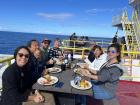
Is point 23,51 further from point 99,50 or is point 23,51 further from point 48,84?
point 99,50

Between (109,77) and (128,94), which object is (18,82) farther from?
(128,94)

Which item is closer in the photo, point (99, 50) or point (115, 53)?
point (115, 53)

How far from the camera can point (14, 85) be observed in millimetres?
3395

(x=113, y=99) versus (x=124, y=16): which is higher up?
(x=124, y=16)

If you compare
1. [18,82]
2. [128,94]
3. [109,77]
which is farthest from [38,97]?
[128,94]

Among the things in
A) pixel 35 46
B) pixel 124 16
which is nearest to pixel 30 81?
pixel 35 46

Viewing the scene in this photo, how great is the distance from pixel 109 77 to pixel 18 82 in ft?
4.12

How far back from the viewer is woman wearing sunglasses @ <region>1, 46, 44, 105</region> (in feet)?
10.9

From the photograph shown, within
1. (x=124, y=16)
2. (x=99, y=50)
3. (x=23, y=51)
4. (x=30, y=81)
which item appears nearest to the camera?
(x=23, y=51)

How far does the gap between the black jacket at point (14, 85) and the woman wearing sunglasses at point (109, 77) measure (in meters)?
1.07

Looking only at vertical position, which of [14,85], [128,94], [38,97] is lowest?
[128,94]

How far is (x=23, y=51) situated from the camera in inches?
Result: 143

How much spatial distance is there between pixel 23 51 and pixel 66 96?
47.3 inches

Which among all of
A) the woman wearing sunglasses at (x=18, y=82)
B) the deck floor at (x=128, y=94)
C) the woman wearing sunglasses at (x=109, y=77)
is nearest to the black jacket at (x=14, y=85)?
the woman wearing sunglasses at (x=18, y=82)
